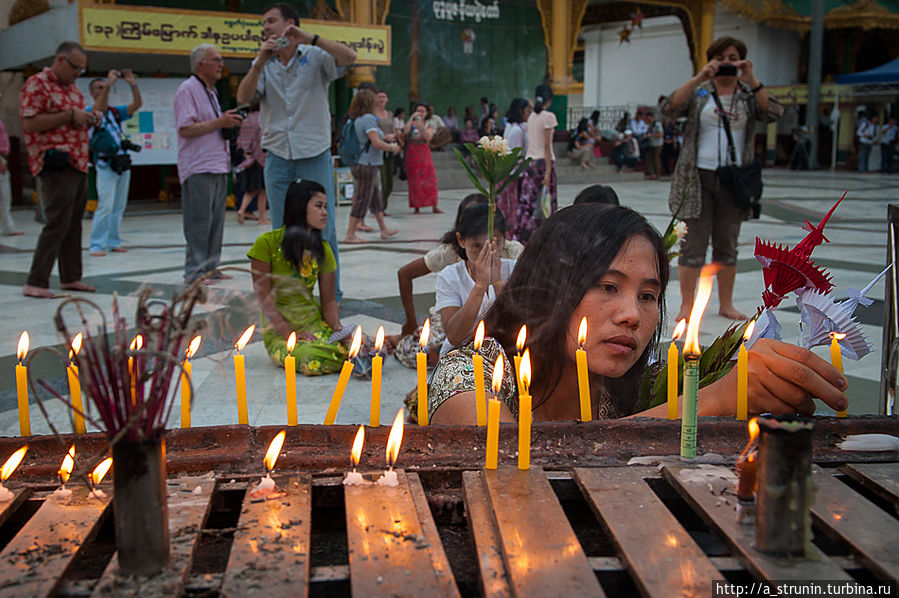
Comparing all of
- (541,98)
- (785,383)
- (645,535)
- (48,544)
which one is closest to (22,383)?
(48,544)

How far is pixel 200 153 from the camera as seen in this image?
5.70m

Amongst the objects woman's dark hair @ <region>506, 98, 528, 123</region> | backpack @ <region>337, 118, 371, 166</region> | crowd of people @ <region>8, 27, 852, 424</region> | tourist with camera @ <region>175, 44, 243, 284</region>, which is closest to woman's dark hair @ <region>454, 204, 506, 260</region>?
crowd of people @ <region>8, 27, 852, 424</region>

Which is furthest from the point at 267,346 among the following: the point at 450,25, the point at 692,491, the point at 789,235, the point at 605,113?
the point at 605,113

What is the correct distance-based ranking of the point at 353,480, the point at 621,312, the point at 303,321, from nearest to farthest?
the point at 353,480 < the point at 621,312 < the point at 303,321

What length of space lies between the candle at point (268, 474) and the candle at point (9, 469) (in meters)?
0.36

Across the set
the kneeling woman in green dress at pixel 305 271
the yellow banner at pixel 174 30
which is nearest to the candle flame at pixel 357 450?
the kneeling woman in green dress at pixel 305 271

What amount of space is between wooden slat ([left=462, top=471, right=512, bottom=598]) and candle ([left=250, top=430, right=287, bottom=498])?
0.96ft

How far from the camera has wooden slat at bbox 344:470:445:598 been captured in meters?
0.97

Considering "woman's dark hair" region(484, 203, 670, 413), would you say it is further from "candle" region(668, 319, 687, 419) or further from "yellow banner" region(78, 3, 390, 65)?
"yellow banner" region(78, 3, 390, 65)

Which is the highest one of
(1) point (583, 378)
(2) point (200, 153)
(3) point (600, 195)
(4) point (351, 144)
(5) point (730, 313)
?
(4) point (351, 144)

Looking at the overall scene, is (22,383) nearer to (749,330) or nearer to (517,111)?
(749,330)

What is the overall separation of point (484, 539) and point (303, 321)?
3.29 metres

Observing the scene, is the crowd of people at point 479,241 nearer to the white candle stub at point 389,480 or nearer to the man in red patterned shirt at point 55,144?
the man in red patterned shirt at point 55,144

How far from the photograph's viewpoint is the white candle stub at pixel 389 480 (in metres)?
1.27
